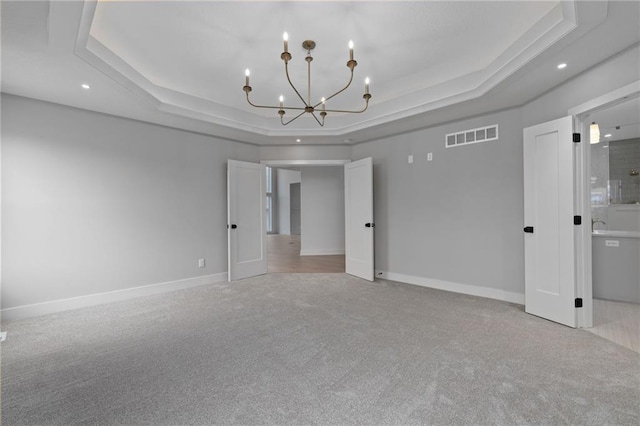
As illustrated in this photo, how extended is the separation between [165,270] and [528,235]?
5.06 meters

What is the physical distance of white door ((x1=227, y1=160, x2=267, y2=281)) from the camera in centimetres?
501

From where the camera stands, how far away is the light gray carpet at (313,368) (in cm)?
175

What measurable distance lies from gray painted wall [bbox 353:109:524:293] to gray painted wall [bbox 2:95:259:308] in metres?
3.09

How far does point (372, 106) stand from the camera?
4.54m

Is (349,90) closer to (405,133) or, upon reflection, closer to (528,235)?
(405,133)

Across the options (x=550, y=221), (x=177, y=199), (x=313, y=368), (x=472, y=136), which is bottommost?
(x=313, y=368)

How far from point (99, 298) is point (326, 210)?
17.8 feet

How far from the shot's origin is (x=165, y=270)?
4434 mm

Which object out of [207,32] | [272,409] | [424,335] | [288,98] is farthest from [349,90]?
[272,409]

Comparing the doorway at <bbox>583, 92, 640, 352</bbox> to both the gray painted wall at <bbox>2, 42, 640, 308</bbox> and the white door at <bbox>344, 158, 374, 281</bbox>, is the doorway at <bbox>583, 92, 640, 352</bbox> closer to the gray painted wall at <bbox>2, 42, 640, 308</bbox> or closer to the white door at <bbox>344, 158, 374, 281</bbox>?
the gray painted wall at <bbox>2, 42, 640, 308</bbox>

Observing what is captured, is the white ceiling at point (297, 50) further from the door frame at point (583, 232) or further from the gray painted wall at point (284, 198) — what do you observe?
the gray painted wall at point (284, 198)

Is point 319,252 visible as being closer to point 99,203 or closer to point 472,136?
point 472,136

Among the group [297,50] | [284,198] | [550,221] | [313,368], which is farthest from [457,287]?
[284,198]

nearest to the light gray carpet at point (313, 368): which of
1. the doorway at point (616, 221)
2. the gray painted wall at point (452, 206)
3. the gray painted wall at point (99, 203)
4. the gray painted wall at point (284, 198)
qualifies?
the gray painted wall at point (99, 203)
